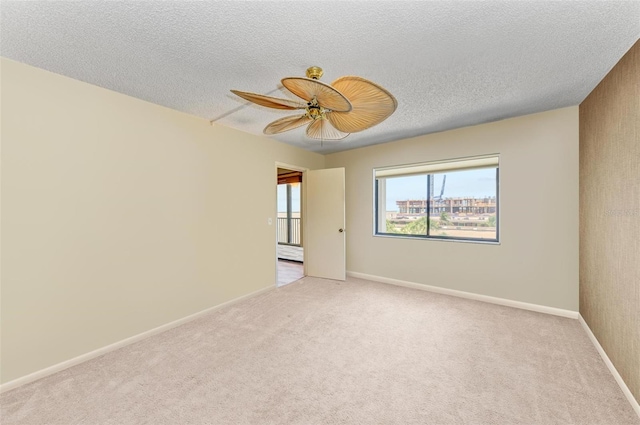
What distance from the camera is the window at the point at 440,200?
11.3 ft

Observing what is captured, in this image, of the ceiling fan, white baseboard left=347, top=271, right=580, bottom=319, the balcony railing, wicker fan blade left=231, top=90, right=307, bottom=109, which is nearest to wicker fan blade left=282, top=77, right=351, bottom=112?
the ceiling fan

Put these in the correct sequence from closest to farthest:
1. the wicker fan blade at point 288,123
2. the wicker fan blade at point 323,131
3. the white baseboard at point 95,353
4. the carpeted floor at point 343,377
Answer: the carpeted floor at point 343,377 → the white baseboard at point 95,353 → the wicker fan blade at point 288,123 → the wicker fan blade at point 323,131

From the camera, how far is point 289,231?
6656 mm

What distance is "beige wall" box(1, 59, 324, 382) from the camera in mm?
1809

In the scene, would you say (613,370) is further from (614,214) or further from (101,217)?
(101,217)

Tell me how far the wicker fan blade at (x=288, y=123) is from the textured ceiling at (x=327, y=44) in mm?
336

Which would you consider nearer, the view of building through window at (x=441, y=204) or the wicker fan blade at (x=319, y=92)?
the wicker fan blade at (x=319, y=92)

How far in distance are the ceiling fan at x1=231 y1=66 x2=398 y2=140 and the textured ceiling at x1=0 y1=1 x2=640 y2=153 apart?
0.34 m

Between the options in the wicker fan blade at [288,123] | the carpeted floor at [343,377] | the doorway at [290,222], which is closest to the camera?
the carpeted floor at [343,377]

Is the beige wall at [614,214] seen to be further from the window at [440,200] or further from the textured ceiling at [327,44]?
the window at [440,200]

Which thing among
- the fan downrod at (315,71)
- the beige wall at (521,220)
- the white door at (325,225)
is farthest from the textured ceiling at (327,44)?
the white door at (325,225)

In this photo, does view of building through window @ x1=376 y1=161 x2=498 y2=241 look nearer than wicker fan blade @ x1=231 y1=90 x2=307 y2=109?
No

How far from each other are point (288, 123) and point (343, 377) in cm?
200

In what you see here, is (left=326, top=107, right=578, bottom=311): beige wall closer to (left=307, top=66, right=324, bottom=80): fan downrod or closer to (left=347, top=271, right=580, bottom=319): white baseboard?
(left=347, top=271, right=580, bottom=319): white baseboard
